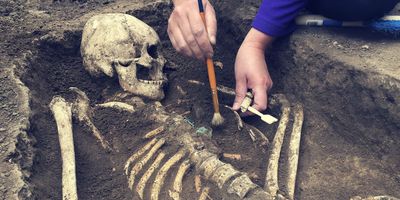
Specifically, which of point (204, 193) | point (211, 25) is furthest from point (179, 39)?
point (204, 193)

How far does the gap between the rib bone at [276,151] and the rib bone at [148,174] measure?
699 mm

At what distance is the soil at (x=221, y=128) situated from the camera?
2664mm

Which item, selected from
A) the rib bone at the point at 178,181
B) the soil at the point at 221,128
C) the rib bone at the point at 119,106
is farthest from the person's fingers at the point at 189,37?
the rib bone at the point at 178,181

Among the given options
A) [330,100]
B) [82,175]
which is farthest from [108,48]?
[330,100]

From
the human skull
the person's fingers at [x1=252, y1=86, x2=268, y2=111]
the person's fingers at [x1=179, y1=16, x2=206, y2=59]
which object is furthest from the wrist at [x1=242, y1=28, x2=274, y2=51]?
the human skull

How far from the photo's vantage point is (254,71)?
3.05 m

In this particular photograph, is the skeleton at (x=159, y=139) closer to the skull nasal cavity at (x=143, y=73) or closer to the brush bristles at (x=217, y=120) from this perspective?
the skull nasal cavity at (x=143, y=73)

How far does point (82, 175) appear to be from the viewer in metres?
2.77

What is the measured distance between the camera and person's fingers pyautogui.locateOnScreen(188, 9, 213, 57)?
9.12 feet

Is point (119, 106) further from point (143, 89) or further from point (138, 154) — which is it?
point (138, 154)

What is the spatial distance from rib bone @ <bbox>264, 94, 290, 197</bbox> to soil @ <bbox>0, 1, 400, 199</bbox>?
0.10m

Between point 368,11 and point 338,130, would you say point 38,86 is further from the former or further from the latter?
point 368,11

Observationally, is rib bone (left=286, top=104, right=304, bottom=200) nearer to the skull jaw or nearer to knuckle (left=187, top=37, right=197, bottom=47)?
knuckle (left=187, top=37, right=197, bottom=47)

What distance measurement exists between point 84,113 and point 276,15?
1545 mm
